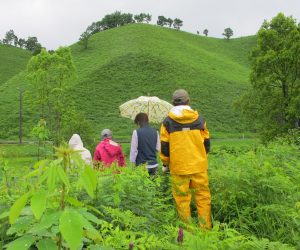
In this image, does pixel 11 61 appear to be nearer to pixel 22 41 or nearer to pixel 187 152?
pixel 22 41

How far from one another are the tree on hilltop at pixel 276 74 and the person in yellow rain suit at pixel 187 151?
13.7m

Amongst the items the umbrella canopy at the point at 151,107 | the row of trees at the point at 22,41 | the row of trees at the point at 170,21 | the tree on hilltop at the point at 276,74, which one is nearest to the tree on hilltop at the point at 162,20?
the row of trees at the point at 170,21

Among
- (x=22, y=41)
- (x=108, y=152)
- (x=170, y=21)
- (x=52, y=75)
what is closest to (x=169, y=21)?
(x=170, y=21)

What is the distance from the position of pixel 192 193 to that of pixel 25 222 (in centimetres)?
309

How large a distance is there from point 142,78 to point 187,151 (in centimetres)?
4541

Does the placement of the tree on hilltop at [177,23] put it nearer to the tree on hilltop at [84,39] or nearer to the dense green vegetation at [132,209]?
the tree on hilltop at [84,39]

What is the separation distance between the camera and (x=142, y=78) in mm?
49750

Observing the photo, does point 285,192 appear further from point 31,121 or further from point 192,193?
point 31,121

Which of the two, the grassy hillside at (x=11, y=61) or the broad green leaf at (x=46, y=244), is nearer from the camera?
the broad green leaf at (x=46, y=244)

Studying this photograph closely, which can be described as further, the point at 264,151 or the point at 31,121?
the point at 31,121

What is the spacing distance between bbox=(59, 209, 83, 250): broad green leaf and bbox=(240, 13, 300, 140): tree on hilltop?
17231 mm

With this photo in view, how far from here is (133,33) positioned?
6831cm

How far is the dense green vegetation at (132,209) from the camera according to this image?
54.0 inches

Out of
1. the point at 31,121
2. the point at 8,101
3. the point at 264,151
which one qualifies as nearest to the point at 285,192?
the point at 264,151
